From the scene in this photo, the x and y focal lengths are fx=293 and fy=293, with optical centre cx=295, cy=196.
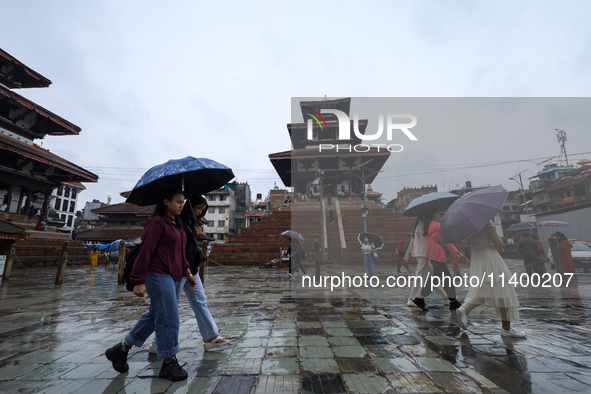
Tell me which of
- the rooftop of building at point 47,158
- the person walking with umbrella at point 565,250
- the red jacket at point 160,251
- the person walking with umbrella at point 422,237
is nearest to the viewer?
the red jacket at point 160,251

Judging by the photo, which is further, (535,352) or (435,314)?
(435,314)

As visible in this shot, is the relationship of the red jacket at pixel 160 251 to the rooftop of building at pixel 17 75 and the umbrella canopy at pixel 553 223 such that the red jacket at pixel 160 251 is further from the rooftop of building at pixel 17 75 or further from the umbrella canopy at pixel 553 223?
the rooftop of building at pixel 17 75

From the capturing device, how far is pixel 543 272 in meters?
8.72

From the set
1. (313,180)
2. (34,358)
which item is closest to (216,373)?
(34,358)

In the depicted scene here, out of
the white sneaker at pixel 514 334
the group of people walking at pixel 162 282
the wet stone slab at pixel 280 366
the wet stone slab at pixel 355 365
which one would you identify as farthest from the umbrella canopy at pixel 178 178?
the white sneaker at pixel 514 334

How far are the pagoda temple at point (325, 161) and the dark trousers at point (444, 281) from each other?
22.6 m

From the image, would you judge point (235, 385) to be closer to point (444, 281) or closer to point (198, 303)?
point (198, 303)

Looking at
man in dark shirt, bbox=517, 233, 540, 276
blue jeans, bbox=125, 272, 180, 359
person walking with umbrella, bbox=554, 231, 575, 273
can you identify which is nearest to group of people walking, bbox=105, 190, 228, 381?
blue jeans, bbox=125, 272, 180, 359

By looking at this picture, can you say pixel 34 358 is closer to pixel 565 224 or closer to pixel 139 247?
pixel 139 247

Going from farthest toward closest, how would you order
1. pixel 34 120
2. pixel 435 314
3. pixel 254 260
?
pixel 34 120 → pixel 254 260 → pixel 435 314

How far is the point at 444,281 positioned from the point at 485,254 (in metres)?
1.43

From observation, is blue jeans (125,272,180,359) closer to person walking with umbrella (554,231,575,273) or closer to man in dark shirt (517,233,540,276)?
man in dark shirt (517,233,540,276)

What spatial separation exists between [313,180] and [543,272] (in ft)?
73.4

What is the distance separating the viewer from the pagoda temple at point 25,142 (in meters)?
17.6
